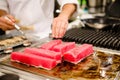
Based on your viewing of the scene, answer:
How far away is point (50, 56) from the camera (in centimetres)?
118

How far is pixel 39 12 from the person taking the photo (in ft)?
6.15

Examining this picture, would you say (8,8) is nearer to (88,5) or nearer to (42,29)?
(42,29)

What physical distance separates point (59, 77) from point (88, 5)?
2.45 metres

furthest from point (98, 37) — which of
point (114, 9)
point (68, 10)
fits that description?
point (114, 9)

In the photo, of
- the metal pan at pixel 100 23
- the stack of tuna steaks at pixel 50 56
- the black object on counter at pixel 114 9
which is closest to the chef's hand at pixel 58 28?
the stack of tuna steaks at pixel 50 56

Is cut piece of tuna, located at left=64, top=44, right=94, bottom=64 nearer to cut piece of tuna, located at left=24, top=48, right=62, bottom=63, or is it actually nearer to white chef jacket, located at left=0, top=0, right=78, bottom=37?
cut piece of tuna, located at left=24, top=48, right=62, bottom=63

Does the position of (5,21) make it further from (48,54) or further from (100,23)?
(100,23)

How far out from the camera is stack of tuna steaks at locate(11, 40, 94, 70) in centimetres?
114

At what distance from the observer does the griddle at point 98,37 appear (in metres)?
1.46

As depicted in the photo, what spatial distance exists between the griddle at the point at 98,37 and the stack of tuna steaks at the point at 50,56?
20cm

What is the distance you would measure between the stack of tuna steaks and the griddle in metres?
0.20

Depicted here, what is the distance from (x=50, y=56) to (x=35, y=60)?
9cm

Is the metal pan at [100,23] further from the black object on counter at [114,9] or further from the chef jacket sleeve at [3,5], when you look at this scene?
the chef jacket sleeve at [3,5]

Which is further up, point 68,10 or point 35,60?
point 68,10
